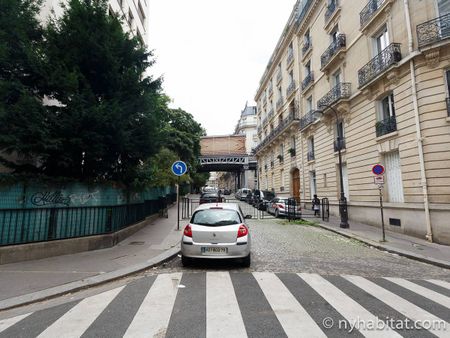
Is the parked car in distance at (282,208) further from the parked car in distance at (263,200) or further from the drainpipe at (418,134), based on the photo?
the drainpipe at (418,134)

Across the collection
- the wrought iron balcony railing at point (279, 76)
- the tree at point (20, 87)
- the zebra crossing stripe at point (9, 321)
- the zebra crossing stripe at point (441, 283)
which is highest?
the wrought iron balcony railing at point (279, 76)

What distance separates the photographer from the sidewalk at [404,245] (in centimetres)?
809

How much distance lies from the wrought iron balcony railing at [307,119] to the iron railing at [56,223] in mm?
17330

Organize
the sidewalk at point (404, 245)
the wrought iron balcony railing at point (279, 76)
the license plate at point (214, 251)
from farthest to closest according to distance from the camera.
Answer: the wrought iron balcony railing at point (279, 76) < the sidewalk at point (404, 245) < the license plate at point (214, 251)

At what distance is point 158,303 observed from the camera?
14.6 feet

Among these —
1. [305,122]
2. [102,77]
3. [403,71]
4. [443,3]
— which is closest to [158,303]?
[102,77]

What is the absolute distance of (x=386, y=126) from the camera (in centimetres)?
1355

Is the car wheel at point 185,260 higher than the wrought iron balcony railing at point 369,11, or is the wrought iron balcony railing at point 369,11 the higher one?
the wrought iron balcony railing at point 369,11

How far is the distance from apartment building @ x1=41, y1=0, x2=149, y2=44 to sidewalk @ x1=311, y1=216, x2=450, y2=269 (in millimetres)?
14025

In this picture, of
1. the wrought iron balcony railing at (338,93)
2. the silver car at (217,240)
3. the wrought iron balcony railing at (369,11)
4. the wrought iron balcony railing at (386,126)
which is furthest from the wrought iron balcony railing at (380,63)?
the silver car at (217,240)

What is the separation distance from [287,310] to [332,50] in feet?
62.3

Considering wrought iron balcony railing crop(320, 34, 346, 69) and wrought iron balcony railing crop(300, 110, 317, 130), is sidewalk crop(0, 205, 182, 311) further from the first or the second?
wrought iron balcony railing crop(300, 110, 317, 130)

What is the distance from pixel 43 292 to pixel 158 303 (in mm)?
2282

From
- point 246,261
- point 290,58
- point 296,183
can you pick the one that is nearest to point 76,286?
point 246,261
